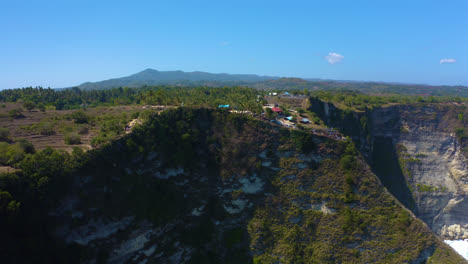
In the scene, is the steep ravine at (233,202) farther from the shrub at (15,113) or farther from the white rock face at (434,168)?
the white rock face at (434,168)

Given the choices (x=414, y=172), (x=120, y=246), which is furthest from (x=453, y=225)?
(x=120, y=246)

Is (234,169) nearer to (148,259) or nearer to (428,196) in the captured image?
(148,259)

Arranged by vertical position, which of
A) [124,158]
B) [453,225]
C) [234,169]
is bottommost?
[453,225]

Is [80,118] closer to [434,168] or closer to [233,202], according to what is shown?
[233,202]

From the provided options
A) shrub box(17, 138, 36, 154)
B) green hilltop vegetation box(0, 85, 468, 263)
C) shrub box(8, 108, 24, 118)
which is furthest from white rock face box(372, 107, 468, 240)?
shrub box(8, 108, 24, 118)

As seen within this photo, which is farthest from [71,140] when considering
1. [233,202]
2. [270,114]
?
[270,114]

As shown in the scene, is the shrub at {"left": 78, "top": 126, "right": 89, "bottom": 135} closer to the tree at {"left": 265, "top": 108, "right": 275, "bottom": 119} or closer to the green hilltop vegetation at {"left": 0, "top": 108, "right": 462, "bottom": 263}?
the green hilltop vegetation at {"left": 0, "top": 108, "right": 462, "bottom": 263}
